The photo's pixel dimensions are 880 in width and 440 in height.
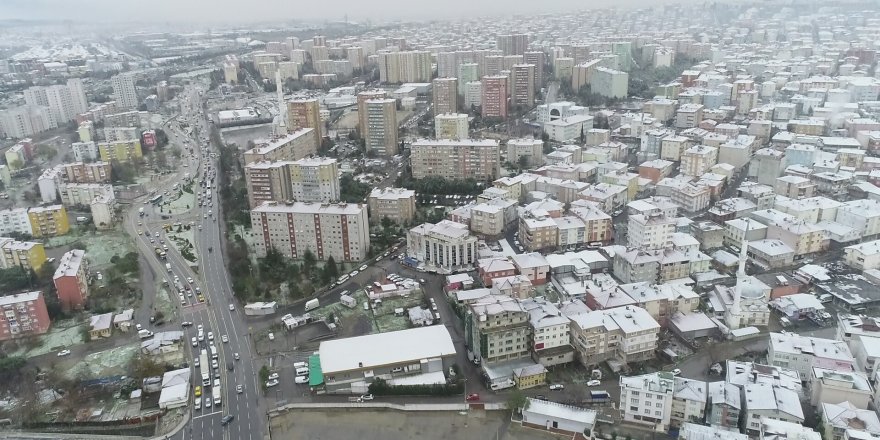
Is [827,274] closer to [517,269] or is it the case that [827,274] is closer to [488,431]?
[517,269]

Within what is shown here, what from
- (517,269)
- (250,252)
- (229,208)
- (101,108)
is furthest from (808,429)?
(101,108)

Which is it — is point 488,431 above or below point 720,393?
below

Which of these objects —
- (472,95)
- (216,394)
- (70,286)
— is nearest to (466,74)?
(472,95)

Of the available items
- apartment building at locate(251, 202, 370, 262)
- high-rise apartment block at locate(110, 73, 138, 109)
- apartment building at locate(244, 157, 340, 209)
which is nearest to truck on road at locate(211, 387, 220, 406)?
apartment building at locate(251, 202, 370, 262)

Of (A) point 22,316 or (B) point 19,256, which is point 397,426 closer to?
(A) point 22,316

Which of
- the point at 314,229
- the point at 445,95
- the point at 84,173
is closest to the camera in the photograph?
the point at 314,229
